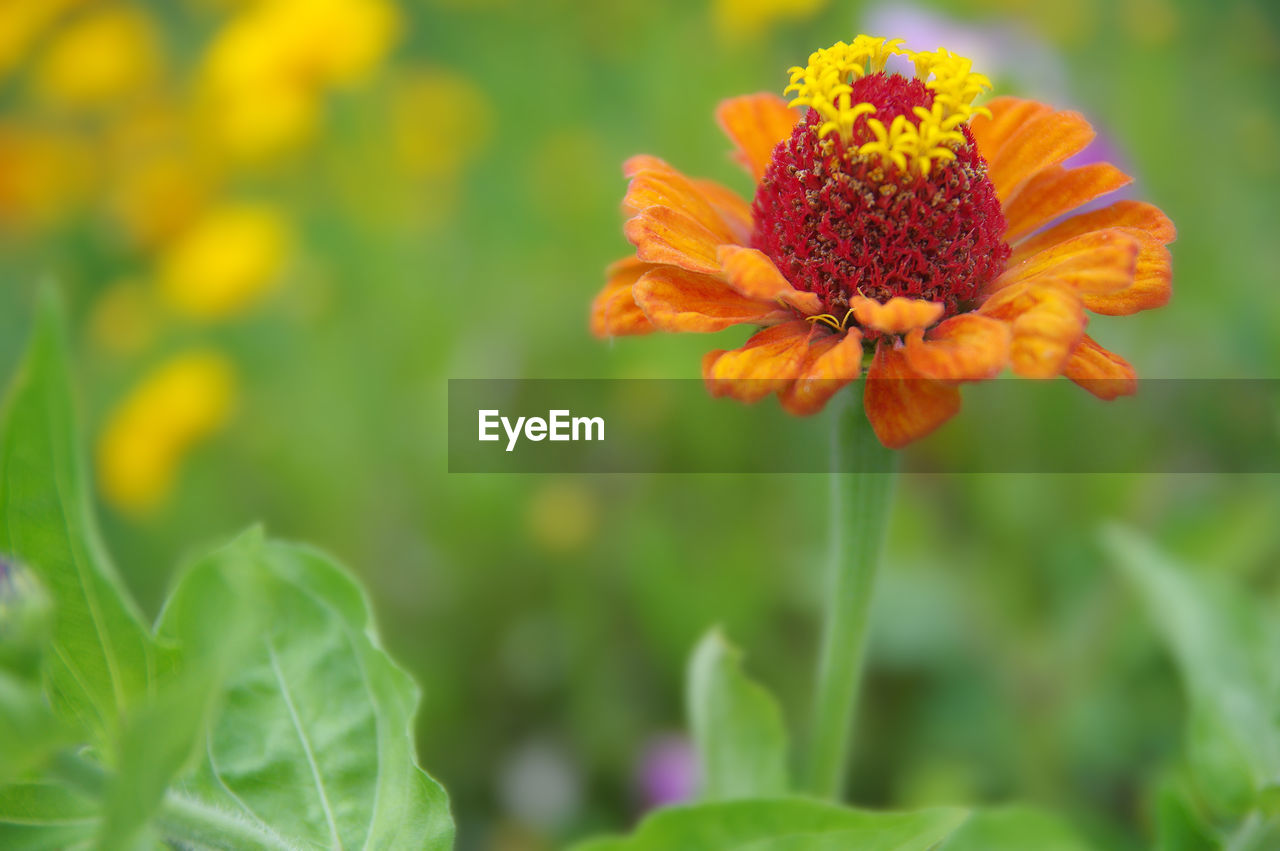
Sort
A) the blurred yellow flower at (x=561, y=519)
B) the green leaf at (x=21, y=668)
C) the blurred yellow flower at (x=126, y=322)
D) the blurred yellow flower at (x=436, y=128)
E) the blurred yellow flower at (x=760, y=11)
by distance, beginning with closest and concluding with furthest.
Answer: the green leaf at (x=21, y=668), the blurred yellow flower at (x=561, y=519), the blurred yellow flower at (x=760, y=11), the blurred yellow flower at (x=126, y=322), the blurred yellow flower at (x=436, y=128)

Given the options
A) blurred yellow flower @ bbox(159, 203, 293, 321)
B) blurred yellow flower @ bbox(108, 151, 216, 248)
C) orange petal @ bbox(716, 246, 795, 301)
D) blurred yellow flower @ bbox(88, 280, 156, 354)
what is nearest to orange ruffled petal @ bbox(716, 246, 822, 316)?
orange petal @ bbox(716, 246, 795, 301)

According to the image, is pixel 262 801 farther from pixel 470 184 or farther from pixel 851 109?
pixel 470 184

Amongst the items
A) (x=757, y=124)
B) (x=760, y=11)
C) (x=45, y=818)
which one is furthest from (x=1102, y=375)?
(x=760, y=11)

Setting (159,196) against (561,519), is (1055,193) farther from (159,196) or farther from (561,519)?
(159,196)

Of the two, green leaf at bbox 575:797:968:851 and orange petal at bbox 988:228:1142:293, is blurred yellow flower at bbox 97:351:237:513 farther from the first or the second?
orange petal at bbox 988:228:1142:293

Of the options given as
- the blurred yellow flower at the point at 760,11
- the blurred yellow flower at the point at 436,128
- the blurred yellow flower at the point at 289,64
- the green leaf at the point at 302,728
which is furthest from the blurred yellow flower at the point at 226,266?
the green leaf at the point at 302,728

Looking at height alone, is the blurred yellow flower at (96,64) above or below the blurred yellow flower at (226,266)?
above

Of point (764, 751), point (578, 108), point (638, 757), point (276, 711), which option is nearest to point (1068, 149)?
point (764, 751)

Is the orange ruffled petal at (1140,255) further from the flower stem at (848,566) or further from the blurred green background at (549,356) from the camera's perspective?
the blurred green background at (549,356)
